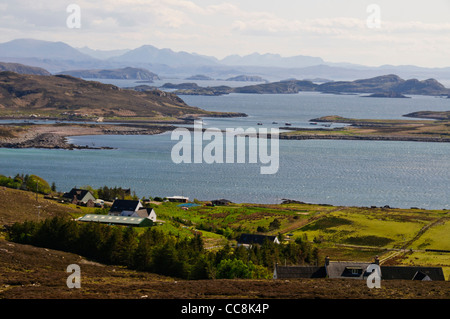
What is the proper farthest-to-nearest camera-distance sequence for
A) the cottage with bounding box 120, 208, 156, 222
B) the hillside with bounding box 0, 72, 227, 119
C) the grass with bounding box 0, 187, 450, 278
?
1. the hillside with bounding box 0, 72, 227, 119
2. the cottage with bounding box 120, 208, 156, 222
3. the grass with bounding box 0, 187, 450, 278

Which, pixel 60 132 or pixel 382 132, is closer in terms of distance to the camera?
pixel 60 132

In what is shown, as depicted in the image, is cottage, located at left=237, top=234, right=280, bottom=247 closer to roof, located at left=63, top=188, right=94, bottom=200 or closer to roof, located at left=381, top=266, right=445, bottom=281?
roof, located at left=381, top=266, right=445, bottom=281

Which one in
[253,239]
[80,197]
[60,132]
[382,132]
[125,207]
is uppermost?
[60,132]

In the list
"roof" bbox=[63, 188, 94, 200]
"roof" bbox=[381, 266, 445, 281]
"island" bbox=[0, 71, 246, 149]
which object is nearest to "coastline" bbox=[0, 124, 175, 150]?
"island" bbox=[0, 71, 246, 149]

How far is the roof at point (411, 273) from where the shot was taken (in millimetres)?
26516

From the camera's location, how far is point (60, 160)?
79.6 m

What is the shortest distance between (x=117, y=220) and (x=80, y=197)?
9.88 m

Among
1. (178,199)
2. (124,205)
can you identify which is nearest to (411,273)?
(124,205)

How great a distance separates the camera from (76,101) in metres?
161

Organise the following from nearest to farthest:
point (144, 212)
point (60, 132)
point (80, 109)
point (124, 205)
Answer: point (144, 212)
point (124, 205)
point (60, 132)
point (80, 109)

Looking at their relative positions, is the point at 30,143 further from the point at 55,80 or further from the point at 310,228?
the point at 55,80

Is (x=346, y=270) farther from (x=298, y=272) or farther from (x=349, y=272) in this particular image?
(x=298, y=272)

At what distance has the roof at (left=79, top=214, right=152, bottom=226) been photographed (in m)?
38.0

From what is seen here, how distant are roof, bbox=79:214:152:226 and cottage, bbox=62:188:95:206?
8393mm
